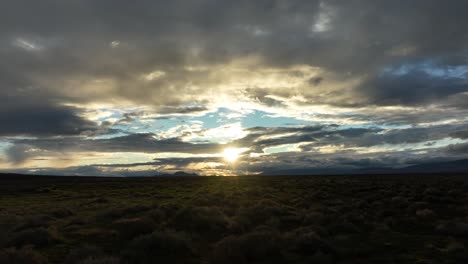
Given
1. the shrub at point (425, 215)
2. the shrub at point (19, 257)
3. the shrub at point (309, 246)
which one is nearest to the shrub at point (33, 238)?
the shrub at point (19, 257)

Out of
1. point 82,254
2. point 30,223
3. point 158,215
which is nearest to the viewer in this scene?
point 82,254

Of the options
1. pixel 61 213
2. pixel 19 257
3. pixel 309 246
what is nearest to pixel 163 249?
pixel 19 257

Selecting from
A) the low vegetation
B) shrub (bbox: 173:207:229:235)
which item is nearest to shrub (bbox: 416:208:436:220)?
the low vegetation

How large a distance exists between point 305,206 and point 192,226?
46.0 ft

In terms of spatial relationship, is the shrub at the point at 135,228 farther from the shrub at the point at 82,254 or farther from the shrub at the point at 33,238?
the shrub at the point at 82,254

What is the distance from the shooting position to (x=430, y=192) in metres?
39.4

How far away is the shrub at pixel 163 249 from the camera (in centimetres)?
1360

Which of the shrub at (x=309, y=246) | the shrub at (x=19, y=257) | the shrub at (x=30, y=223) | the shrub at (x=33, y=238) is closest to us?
the shrub at (x=19, y=257)

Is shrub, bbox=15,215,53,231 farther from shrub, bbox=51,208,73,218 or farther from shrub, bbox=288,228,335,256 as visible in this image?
shrub, bbox=288,228,335,256

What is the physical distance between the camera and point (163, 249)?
14594mm

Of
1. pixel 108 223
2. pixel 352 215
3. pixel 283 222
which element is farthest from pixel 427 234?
pixel 108 223

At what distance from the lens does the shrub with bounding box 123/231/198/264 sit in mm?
13602

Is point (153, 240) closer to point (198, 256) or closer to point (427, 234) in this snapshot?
point (198, 256)

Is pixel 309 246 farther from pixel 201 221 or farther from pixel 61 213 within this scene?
pixel 61 213
